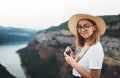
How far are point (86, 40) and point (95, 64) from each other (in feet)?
0.89

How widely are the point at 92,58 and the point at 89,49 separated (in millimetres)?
94

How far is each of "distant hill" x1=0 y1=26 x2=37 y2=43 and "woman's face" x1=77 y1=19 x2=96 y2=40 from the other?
4.80ft

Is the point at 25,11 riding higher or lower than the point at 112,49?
higher

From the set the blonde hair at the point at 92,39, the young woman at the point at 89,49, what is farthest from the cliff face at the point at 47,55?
the young woman at the point at 89,49

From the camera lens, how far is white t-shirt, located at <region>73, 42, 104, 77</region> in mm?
2281

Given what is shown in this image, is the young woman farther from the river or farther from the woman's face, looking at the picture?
the river

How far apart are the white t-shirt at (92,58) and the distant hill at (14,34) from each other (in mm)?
1627

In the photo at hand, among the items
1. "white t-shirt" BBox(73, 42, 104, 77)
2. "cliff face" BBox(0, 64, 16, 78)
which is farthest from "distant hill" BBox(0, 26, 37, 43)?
"white t-shirt" BBox(73, 42, 104, 77)

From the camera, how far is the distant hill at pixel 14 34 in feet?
12.7

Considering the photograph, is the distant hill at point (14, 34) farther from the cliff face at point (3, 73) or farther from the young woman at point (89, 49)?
the young woman at point (89, 49)

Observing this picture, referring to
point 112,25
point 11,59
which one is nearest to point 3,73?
point 11,59

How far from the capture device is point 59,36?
3828 mm

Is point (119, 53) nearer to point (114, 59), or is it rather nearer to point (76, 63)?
point (114, 59)

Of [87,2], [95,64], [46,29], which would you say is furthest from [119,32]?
[95,64]
